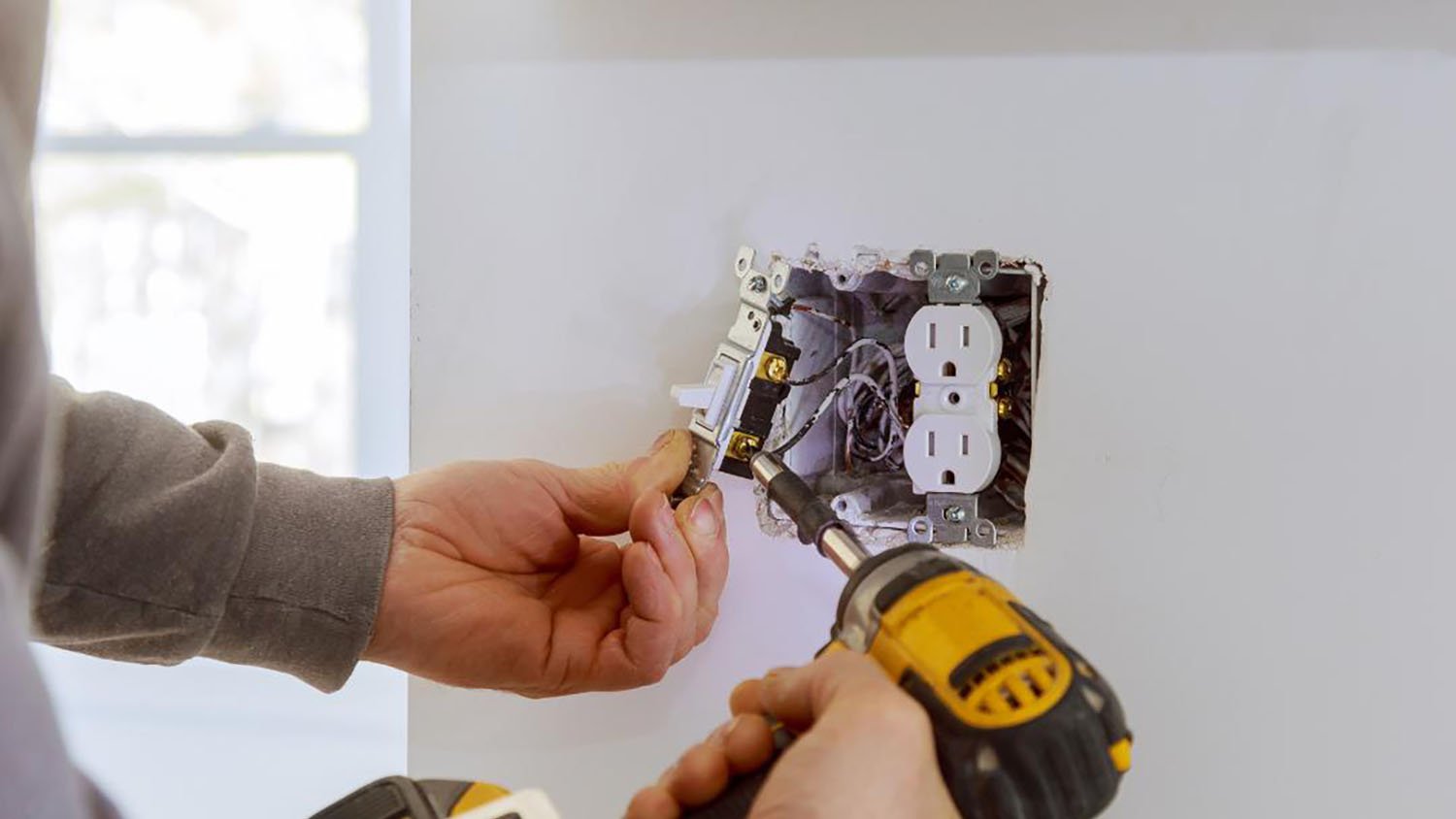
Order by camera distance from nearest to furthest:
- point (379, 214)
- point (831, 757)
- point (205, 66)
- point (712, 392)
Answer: point (831, 757) < point (712, 392) < point (379, 214) < point (205, 66)

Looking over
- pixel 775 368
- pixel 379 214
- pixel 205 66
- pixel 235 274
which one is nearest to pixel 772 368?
pixel 775 368

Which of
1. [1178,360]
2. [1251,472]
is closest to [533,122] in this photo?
[1178,360]

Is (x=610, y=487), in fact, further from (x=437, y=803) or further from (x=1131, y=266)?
(x=1131, y=266)

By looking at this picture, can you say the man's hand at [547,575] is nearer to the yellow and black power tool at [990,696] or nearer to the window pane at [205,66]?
the yellow and black power tool at [990,696]

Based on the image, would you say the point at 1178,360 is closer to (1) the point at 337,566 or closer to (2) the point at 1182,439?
(2) the point at 1182,439

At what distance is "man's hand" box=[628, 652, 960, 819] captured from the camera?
557 millimetres

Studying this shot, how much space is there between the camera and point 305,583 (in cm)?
82

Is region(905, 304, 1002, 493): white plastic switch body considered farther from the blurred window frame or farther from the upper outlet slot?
the blurred window frame

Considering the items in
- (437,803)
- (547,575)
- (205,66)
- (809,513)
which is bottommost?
(437,803)

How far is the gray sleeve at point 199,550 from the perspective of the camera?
0.74 m

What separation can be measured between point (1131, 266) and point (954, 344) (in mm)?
193

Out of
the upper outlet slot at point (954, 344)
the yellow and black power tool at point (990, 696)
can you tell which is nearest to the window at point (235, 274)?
the upper outlet slot at point (954, 344)

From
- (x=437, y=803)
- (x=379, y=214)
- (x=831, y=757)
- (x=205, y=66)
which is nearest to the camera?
(x=831, y=757)

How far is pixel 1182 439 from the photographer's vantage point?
0.94 m
